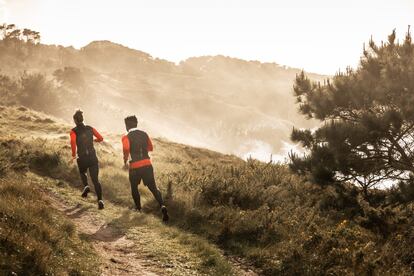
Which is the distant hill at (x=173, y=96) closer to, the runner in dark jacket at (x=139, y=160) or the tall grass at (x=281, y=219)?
the tall grass at (x=281, y=219)

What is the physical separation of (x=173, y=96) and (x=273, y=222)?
112183mm

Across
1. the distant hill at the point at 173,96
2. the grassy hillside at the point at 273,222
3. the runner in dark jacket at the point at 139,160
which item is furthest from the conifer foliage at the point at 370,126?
the distant hill at the point at 173,96

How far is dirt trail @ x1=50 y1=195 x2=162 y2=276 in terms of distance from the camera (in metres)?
5.84

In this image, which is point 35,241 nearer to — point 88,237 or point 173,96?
point 88,237

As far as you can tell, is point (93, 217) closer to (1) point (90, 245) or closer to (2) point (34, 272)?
(1) point (90, 245)

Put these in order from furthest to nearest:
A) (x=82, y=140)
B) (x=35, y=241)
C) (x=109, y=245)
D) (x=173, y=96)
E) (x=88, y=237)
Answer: (x=173, y=96) → (x=82, y=140) → (x=109, y=245) → (x=88, y=237) → (x=35, y=241)

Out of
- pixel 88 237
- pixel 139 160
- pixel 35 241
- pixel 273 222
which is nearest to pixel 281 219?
pixel 273 222

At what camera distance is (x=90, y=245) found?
245 inches

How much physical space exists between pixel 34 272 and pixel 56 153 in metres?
9.42

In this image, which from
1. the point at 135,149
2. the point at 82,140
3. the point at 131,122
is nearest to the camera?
the point at 135,149

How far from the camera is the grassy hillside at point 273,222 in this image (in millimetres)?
6324

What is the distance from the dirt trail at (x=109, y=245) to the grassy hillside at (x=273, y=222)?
44cm

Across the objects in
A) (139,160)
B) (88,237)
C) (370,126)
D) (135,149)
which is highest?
(370,126)

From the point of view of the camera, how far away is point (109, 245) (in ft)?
22.4
